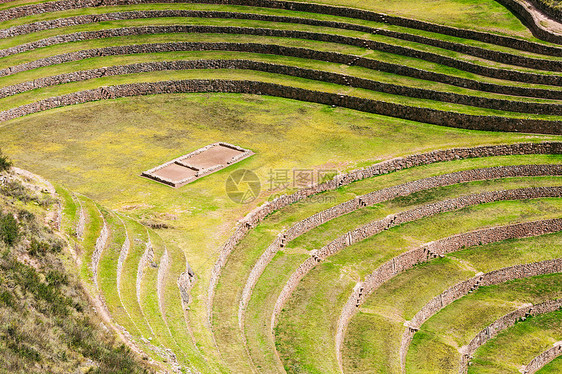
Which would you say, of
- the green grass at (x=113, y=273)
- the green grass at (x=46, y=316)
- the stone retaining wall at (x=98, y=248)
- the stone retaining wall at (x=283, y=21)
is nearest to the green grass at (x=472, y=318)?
the green grass at (x=113, y=273)

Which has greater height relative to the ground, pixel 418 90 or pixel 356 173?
pixel 418 90

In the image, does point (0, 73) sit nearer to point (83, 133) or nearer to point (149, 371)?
point (83, 133)

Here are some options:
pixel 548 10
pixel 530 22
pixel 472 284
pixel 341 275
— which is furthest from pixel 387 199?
pixel 548 10

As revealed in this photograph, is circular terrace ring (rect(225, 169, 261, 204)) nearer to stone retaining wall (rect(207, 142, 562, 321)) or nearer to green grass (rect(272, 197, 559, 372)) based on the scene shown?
stone retaining wall (rect(207, 142, 562, 321))

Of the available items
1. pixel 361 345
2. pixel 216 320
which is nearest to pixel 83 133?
pixel 216 320

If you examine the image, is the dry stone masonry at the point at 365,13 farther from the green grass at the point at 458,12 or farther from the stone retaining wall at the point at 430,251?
the stone retaining wall at the point at 430,251

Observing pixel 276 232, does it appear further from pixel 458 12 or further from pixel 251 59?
pixel 458 12

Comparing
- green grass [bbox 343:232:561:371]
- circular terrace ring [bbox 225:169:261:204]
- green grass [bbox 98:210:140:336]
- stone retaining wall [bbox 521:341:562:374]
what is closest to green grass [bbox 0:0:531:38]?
green grass [bbox 343:232:561:371]
